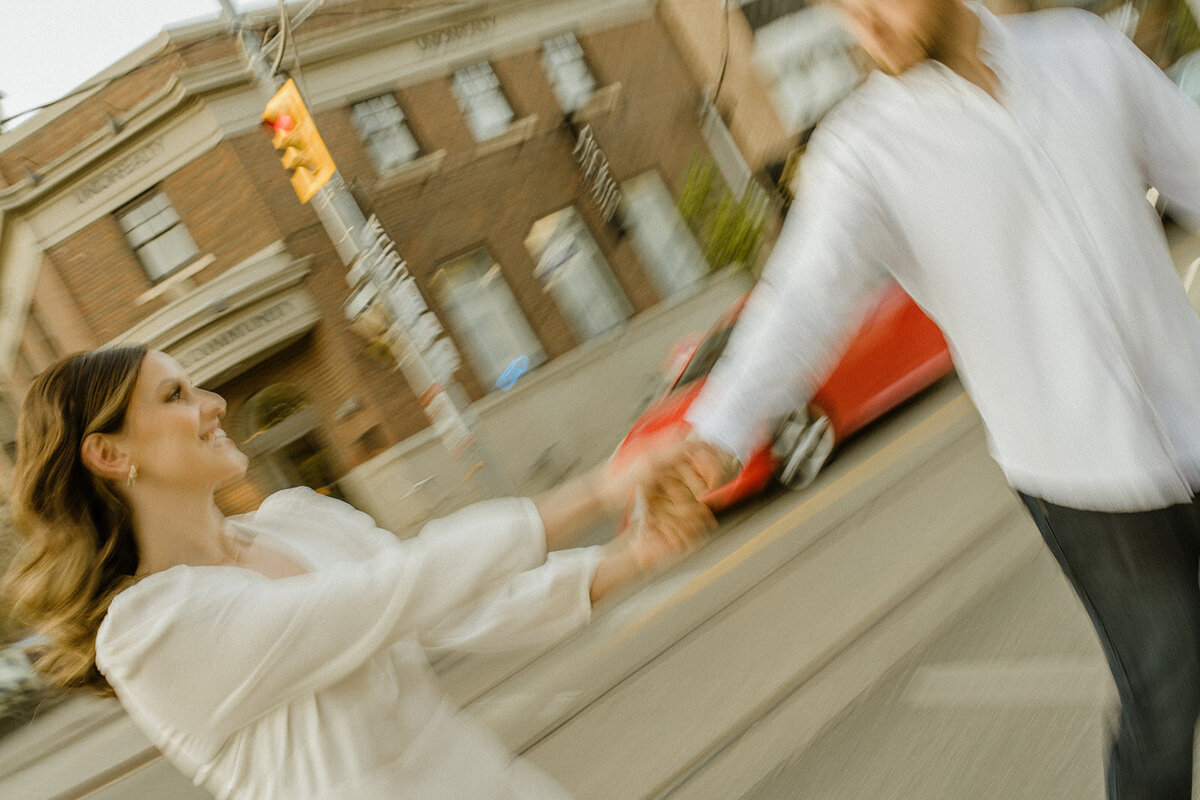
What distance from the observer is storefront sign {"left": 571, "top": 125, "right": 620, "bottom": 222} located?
15.6m

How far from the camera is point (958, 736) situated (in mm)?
3232

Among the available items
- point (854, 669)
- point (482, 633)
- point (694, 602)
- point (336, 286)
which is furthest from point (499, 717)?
point (336, 286)

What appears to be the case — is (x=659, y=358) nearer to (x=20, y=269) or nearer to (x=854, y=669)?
(x=20, y=269)

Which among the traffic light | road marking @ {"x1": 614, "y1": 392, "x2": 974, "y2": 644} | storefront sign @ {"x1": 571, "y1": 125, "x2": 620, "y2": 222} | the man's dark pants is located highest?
the traffic light

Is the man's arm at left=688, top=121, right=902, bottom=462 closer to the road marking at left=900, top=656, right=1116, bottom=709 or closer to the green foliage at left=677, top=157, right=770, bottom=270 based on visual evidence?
the road marking at left=900, top=656, right=1116, bottom=709

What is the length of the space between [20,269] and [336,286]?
490 cm

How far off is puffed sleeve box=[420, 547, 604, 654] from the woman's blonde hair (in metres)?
0.51

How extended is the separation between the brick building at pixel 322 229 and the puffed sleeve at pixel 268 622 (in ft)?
41.8

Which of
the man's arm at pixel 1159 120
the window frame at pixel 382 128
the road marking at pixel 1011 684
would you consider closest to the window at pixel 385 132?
the window frame at pixel 382 128

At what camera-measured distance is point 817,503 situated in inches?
257

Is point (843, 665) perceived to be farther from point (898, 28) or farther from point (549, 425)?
point (549, 425)

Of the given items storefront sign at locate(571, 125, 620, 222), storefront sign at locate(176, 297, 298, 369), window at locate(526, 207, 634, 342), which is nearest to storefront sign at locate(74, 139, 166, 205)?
storefront sign at locate(176, 297, 298, 369)

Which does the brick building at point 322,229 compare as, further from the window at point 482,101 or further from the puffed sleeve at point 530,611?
the puffed sleeve at point 530,611

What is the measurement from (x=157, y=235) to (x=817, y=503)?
11.1m
